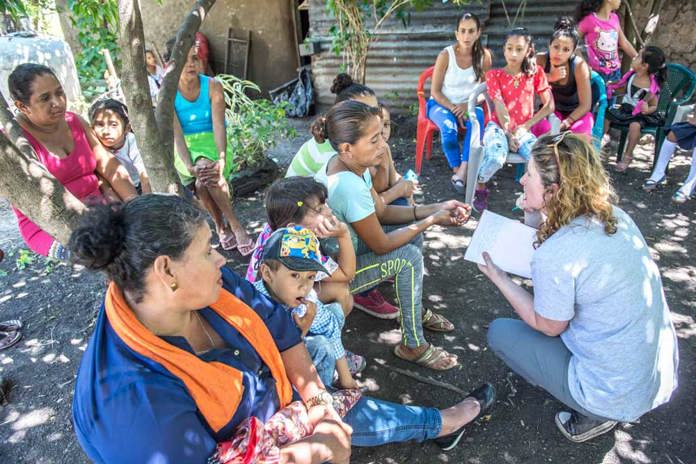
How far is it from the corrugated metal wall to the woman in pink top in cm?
471

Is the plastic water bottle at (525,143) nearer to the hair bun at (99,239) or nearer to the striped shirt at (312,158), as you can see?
the striped shirt at (312,158)

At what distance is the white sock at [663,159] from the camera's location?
4.27 m

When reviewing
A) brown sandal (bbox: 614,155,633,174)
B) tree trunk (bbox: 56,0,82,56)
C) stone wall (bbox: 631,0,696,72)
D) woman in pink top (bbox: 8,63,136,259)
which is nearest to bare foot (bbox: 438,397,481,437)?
woman in pink top (bbox: 8,63,136,259)

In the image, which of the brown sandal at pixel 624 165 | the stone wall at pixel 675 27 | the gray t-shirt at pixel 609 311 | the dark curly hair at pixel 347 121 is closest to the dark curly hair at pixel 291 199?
the dark curly hair at pixel 347 121

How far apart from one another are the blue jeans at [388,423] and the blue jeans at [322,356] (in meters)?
0.19

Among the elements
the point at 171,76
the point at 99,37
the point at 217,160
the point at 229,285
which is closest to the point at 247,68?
the point at 99,37

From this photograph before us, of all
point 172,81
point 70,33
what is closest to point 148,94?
point 172,81

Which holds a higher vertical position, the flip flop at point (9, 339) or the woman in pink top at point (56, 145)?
the woman in pink top at point (56, 145)

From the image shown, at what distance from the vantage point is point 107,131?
328 cm

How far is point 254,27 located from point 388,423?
7.79 metres

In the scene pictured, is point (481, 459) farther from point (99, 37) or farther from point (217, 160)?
point (99, 37)

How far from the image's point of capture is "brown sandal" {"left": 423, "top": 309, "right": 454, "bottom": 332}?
2852 mm

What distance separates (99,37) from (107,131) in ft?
18.2

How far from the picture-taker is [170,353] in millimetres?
1252
